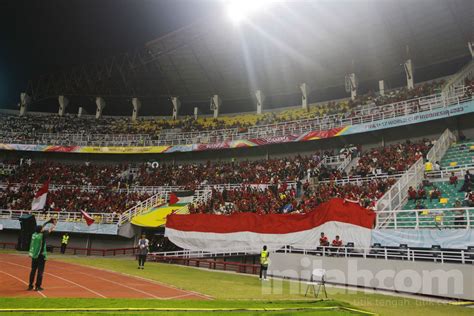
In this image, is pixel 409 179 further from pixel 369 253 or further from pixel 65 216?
pixel 65 216

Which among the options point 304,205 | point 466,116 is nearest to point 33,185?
point 304,205

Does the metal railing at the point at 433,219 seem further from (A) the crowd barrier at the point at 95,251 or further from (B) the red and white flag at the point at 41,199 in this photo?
(B) the red and white flag at the point at 41,199

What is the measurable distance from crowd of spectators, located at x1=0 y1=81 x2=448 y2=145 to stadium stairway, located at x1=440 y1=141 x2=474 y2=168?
9.41m

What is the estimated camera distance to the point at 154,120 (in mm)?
52000

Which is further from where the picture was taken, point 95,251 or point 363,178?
point 95,251

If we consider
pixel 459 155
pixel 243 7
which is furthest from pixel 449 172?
pixel 243 7

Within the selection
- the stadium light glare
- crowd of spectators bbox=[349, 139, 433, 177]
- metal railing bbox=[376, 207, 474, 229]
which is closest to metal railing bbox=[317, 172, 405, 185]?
crowd of spectators bbox=[349, 139, 433, 177]

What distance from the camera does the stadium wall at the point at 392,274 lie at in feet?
41.5

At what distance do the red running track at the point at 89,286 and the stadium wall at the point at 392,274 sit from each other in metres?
4.20

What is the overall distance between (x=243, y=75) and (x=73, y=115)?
26399 millimetres

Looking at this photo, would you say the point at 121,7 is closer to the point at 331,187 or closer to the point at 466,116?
the point at 331,187

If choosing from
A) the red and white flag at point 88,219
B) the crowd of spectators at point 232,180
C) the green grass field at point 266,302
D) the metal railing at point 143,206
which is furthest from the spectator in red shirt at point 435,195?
the red and white flag at point 88,219

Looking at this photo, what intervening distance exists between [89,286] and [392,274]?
10960mm

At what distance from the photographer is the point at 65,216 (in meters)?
31.7
